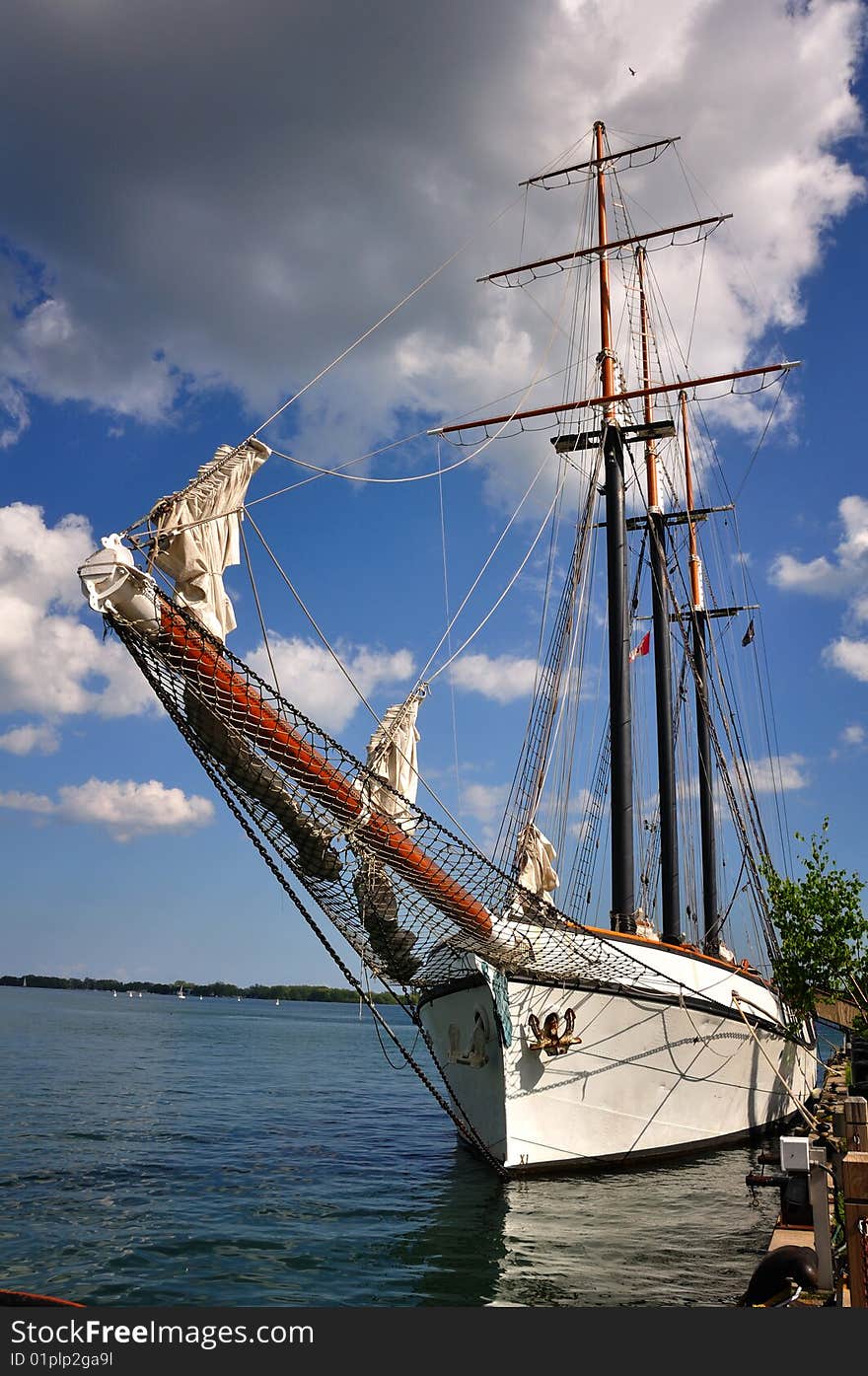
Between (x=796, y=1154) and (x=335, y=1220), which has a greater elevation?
(x=796, y=1154)

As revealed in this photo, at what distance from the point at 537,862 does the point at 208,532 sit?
1010 centimetres

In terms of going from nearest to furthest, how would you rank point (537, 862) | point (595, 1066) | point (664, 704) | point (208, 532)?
1. point (208, 532)
2. point (595, 1066)
3. point (537, 862)
4. point (664, 704)

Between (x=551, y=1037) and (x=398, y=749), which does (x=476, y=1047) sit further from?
(x=398, y=749)

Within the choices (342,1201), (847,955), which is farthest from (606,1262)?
(847,955)

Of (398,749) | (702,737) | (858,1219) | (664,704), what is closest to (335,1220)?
(398,749)

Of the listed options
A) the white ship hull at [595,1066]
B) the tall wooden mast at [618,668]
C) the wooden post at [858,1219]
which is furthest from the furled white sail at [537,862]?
the wooden post at [858,1219]

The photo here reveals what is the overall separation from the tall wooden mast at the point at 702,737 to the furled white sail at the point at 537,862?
35.4 ft

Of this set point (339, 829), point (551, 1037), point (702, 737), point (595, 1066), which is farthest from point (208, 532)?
point (702, 737)

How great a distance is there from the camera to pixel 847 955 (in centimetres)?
1975

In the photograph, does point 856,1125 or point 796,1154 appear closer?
point 796,1154

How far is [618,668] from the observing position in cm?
1928

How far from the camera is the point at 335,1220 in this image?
41.0 feet

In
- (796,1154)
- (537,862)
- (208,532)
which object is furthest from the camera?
(537,862)

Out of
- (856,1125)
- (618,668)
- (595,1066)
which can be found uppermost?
(618,668)
